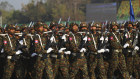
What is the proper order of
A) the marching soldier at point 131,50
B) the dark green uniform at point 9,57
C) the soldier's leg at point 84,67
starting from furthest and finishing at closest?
the marching soldier at point 131,50, the dark green uniform at point 9,57, the soldier's leg at point 84,67

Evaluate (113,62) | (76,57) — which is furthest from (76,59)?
(113,62)

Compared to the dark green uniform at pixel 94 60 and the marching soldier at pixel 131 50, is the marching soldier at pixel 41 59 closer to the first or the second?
the dark green uniform at pixel 94 60

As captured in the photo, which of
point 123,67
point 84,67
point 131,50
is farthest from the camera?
point 131,50

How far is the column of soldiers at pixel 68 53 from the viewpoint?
762 centimetres

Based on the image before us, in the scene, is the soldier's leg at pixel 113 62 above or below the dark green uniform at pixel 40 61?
below

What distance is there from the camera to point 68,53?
806 cm

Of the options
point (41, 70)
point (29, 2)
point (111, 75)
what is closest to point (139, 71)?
point (111, 75)

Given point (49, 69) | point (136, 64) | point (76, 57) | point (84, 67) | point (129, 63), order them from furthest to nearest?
point (136, 64) < point (129, 63) < point (76, 57) < point (84, 67) < point (49, 69)

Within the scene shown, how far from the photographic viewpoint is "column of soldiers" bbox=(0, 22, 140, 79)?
7.62 meters

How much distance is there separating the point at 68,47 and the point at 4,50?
1757mm

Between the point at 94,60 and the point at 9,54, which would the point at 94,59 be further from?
the point at 9,54

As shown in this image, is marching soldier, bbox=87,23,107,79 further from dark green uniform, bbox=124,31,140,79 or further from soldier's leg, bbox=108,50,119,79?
dark green uniform, bbox=124,31,140,79

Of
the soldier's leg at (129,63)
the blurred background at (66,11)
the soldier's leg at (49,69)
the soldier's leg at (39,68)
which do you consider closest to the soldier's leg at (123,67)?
the soldier's leg at (129,63)

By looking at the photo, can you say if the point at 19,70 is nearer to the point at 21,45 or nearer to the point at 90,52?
the point at 21,45
